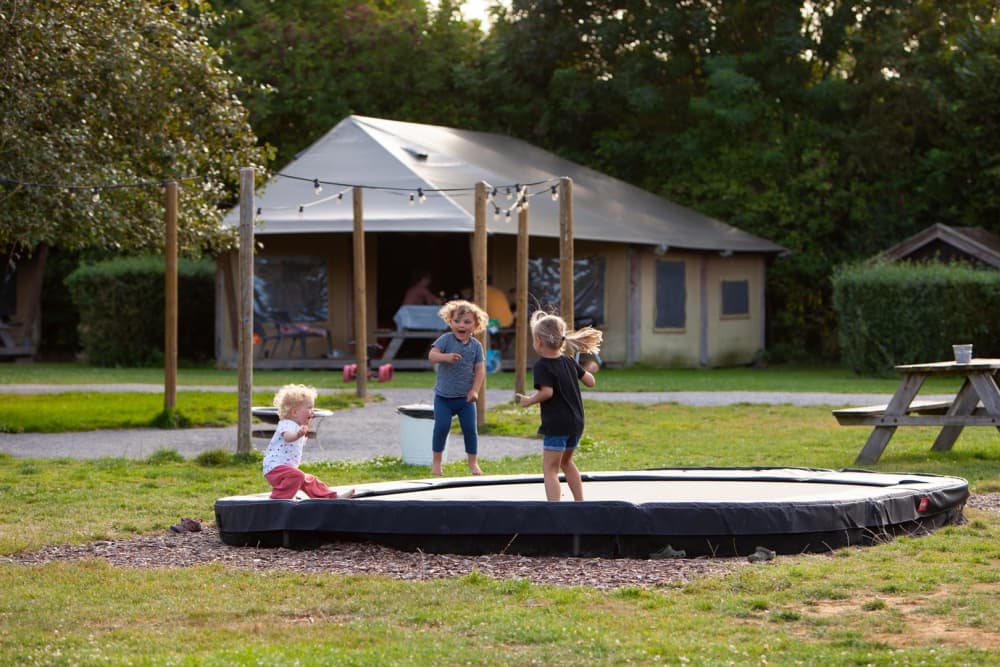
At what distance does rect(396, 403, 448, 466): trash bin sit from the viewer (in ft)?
41.4

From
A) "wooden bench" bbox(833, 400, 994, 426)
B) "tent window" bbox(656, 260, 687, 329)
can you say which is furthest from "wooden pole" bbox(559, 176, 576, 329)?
"tent window" bbox(656, 260, 687, 329)

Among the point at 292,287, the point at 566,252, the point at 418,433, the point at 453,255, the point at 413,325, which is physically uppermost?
the point at 453,255

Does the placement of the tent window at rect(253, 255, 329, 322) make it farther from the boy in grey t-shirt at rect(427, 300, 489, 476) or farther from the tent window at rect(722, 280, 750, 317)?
the boy in grey t-shirt at rect(427, 300, 489, 476)

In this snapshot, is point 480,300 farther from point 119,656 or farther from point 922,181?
point 922,181

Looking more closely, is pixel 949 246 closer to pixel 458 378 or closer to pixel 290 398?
pixel 458 378

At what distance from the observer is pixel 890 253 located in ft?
93.8

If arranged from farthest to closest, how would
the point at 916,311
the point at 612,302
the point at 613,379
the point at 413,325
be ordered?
the point at 612,302
the point at 413,325
the point at 613,379
the point at 916,311

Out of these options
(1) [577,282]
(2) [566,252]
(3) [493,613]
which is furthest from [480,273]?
(1) [577,282]

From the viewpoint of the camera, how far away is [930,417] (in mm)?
12703

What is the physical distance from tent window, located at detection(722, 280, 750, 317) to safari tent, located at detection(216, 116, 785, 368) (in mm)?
35

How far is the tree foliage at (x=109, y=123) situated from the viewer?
15820 mm

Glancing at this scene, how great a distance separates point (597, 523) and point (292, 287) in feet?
69.4

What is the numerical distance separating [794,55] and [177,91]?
59.0ft

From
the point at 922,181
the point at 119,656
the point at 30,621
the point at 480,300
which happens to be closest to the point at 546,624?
the point at 119,656
